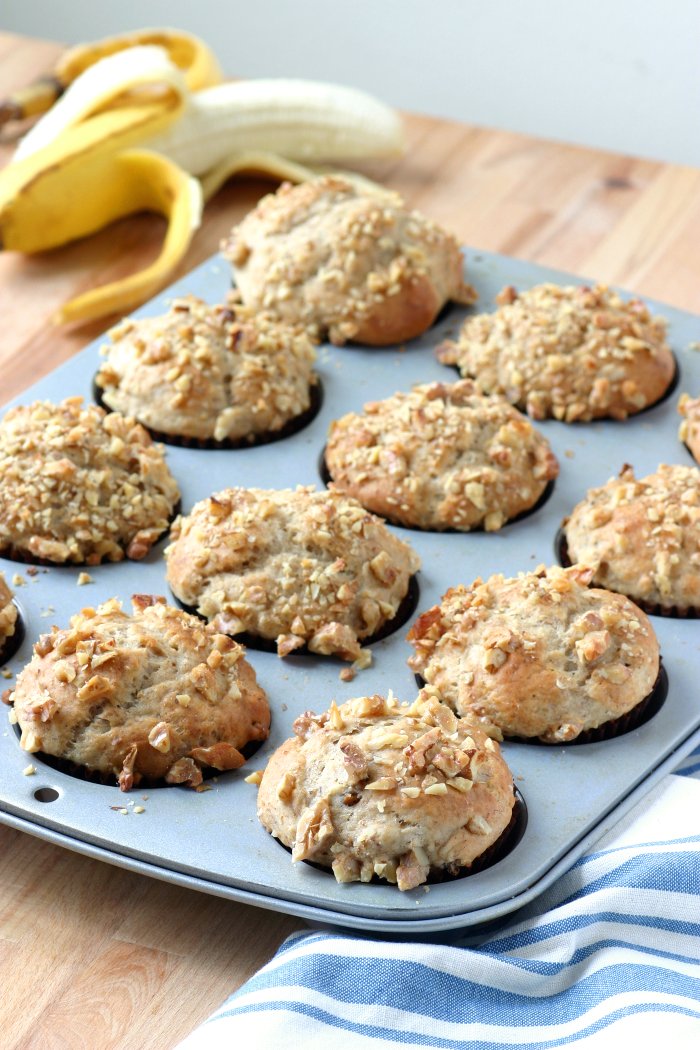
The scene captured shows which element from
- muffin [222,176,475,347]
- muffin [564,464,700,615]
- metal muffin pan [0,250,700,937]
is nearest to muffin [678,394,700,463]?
metal muffin pan [0,250,700,937]

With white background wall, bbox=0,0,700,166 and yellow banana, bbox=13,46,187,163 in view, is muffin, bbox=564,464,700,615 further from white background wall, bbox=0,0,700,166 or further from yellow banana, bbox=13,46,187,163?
white background wall, bbox=0,0,700,166

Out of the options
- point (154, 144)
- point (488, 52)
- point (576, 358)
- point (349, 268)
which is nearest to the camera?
point (576, 358)

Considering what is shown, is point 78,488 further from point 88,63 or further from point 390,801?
point 88,63

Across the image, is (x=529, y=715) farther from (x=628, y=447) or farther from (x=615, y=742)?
(x=628, y=447)

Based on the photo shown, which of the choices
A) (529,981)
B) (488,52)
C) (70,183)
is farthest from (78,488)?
(488,52)

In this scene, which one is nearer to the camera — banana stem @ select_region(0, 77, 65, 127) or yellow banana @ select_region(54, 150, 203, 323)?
yellow banana @ select_region(54, 150, 203, 323)

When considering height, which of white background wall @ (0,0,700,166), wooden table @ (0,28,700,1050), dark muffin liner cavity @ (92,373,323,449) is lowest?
white background wall @ (0,0,700,166)

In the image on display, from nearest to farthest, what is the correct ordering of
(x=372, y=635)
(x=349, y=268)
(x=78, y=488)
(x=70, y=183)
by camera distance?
(x=372, y=635) → (x=78, y=488) → (x=349, y=268) → (x=70, y=183)
